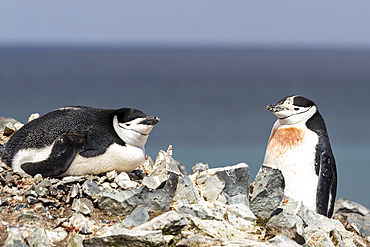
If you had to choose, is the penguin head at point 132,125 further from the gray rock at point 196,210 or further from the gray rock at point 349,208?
the gray rock at point 349,208

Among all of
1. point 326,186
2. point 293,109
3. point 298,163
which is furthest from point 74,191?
point 326,186

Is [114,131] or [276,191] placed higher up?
[114,131]

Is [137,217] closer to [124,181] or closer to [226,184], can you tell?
[124,181]

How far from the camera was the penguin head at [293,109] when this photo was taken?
5855 mm

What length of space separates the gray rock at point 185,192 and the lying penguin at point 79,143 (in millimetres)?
784

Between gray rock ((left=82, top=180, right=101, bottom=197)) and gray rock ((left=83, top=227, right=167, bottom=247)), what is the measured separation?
790mm

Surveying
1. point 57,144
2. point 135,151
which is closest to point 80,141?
point 57,144

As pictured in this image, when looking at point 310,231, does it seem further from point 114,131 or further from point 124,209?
point 114,131

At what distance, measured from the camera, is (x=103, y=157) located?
16.6 ft

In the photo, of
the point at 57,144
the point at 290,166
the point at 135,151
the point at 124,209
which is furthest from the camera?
the point at 290,166

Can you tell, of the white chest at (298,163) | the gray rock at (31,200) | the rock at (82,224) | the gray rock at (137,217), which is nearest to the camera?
the rock at (82,224)

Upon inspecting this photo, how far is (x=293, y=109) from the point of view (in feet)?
19.2

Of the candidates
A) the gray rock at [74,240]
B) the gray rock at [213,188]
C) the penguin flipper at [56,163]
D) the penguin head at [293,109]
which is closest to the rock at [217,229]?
the gray rock at [213,188]

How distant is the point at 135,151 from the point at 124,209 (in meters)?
1.04
